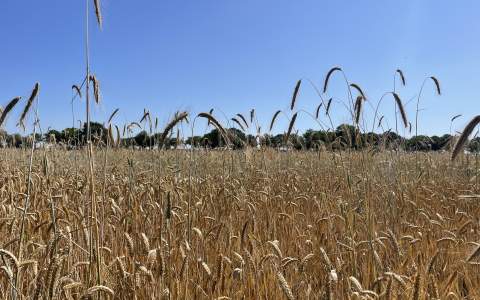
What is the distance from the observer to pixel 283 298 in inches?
91.5

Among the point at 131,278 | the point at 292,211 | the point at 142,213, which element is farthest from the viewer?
the point at 292,211

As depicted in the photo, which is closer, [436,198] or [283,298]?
[283,298]

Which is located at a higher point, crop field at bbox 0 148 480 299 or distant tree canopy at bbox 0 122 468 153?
distant tree canopy at bbox 0 122 468 153

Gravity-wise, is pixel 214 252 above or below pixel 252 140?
below

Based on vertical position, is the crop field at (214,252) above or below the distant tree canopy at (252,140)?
below

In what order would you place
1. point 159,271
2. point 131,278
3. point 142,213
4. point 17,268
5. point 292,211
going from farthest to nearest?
point 292,211 < point 142,213 < point 131,278 < point 159,271 < point 17,268

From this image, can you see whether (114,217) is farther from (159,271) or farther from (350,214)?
(350,214)

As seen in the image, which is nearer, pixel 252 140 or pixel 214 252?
pixel 214 252

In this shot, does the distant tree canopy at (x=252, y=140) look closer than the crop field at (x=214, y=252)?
No

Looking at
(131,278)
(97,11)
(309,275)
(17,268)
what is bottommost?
(309,275)

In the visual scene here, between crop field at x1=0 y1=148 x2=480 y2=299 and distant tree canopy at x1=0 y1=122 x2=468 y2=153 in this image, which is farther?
distant tree canopy at x1=0 y1=122 x2=468 y2=153

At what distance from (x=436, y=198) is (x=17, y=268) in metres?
5.54

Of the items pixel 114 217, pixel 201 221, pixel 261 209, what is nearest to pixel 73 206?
pixel 114 217

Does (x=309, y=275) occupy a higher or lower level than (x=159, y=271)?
lower
